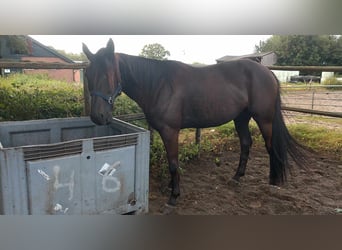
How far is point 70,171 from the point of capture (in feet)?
4.38

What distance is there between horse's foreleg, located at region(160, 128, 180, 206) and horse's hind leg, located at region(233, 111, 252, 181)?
449 millimetres

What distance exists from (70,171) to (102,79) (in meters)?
0.49

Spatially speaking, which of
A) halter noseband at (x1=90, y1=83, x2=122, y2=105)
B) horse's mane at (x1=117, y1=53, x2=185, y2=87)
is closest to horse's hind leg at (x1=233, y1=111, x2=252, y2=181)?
horse's mane at (x1=117, y1=53, x2=185, y2=87)

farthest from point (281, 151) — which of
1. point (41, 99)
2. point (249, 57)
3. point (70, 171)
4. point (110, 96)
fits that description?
point (41, 99)

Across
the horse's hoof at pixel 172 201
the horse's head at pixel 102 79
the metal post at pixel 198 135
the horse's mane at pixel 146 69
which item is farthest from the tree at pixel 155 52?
the horse's hoof at pixel 172 201

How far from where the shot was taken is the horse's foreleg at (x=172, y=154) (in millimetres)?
1629

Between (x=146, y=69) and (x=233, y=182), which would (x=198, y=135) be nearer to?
(x=233, y=182)

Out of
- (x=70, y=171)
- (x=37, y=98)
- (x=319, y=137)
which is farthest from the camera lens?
(x=319, y=137)

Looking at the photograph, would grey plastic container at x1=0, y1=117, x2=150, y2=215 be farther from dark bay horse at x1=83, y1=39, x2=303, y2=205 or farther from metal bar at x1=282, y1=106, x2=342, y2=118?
metal bar at x1=282, y1=106, x2=342, y2=118

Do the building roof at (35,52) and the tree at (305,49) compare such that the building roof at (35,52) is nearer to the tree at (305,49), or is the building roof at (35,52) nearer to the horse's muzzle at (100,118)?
the horse's muzzle at (100,118)

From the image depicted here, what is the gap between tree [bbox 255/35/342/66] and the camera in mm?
1428

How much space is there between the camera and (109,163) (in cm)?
142

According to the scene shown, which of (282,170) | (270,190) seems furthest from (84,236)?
(282,170)
